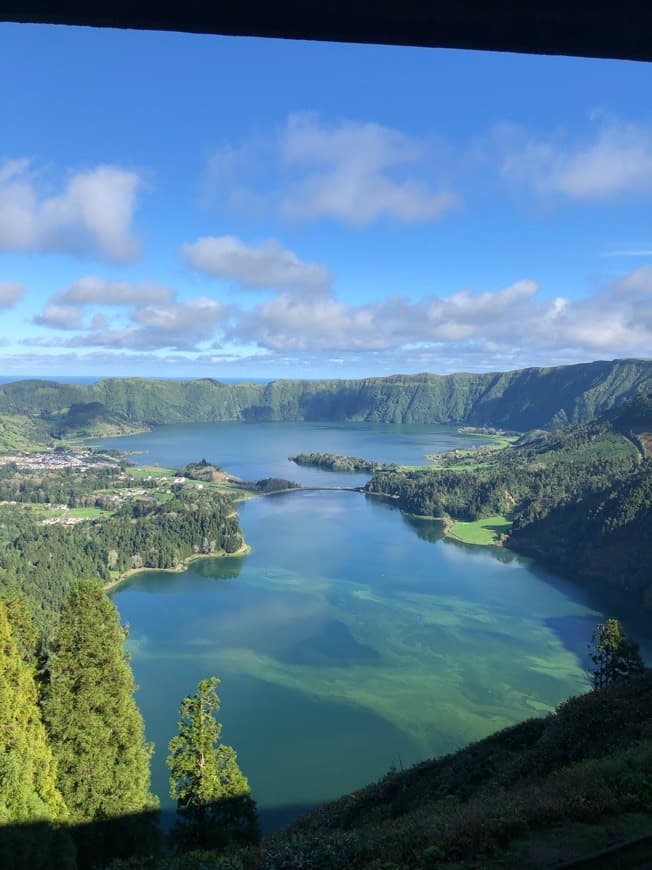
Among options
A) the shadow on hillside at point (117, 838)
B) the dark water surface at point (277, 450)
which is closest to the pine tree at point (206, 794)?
the shadow on hillside at point (117, 838)

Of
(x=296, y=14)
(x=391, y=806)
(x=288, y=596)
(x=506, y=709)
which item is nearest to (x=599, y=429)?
(x=288, y=596)

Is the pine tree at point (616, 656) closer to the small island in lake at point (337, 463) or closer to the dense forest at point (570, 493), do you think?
the dense forest at point (570, 493)

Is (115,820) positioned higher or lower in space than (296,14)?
lower

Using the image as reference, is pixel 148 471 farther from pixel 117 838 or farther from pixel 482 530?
pixel 117 838

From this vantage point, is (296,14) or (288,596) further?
(288,596)

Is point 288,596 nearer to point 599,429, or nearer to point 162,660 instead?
point 162,660

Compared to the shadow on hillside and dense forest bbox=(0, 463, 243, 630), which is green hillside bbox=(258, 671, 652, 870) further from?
dense forest bbox=(0, 463, 243, 630)

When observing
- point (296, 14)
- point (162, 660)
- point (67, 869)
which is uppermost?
point (296, 14)

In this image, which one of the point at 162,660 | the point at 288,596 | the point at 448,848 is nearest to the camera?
the point at 448,848
